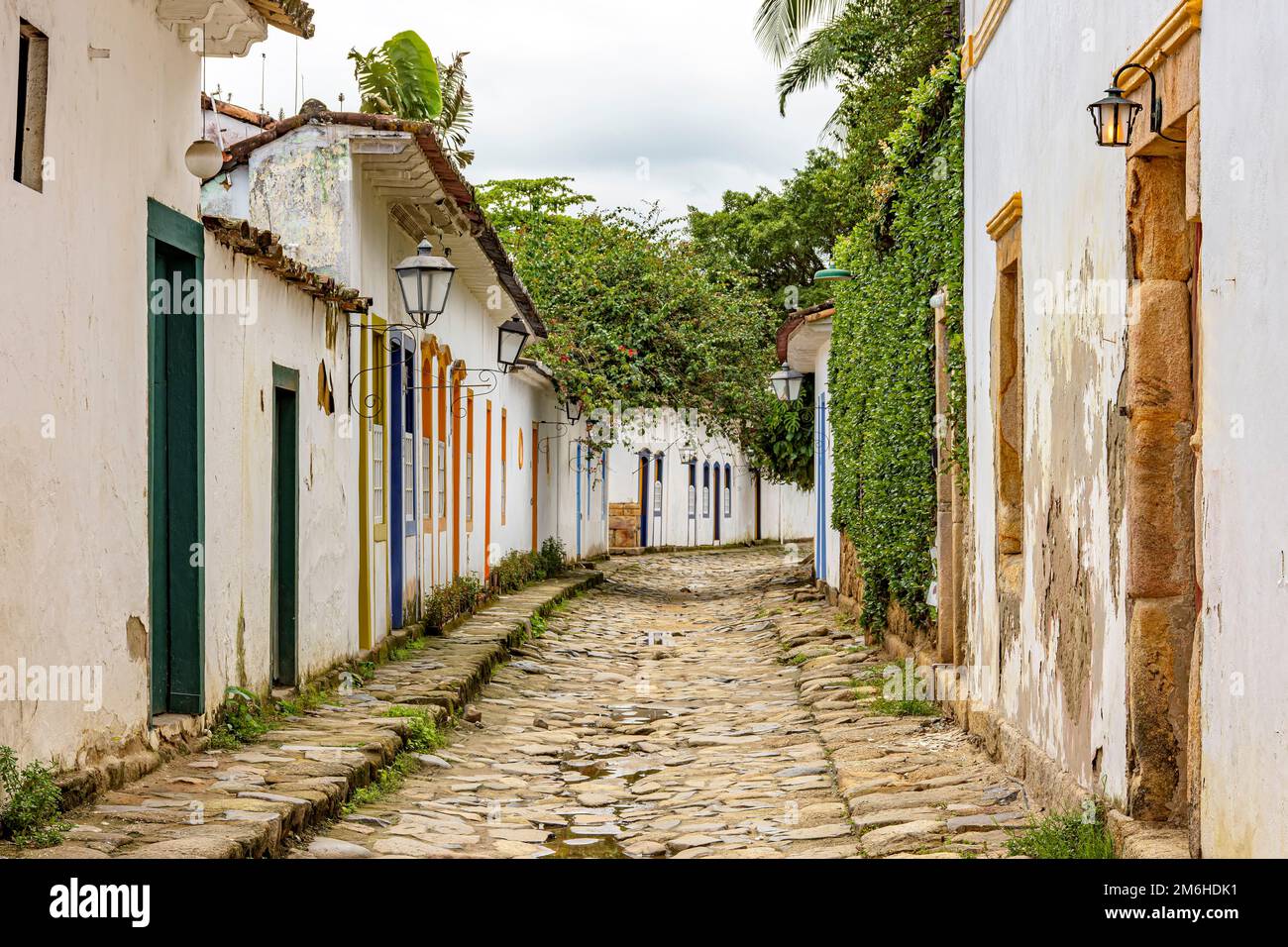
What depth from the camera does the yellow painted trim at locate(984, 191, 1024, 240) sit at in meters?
7.14

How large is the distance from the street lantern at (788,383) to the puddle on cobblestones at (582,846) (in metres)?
14.3

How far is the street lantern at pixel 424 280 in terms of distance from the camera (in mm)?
10500

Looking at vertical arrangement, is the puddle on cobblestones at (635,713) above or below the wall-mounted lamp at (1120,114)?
below

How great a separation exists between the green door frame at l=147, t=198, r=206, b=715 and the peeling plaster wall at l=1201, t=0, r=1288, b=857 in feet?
15.4

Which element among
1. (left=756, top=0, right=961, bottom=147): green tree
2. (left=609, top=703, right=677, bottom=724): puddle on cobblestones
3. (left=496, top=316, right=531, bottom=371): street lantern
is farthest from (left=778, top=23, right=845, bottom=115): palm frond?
(left=609, top=703, right=677, bottom=724): puddle on cobblestones

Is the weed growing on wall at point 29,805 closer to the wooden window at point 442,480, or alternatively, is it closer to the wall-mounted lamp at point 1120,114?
the wall-mounted lamp at point 1120,114

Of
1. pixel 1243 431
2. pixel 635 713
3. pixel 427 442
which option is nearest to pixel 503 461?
pixel 427 442

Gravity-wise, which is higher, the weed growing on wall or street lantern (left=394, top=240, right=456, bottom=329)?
street lantern (left=394, top=240, right=456, bottom=329)

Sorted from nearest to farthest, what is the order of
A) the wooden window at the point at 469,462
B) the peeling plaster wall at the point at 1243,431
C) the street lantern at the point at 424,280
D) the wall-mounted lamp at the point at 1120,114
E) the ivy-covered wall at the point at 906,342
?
the peeling plaster wall at the point at 1243,431, the wall-mounted lamp at the point at 1120,114, the ivy-covered wall at the point at 906,342, the street lantern at the point at 424,280, the wooden window at the point at 469,462

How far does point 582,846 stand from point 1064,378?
2911mm

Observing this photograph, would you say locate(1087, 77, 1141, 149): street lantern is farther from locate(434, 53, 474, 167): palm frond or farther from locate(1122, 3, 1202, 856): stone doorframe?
locate(434, 53, 474, 167): palm frond

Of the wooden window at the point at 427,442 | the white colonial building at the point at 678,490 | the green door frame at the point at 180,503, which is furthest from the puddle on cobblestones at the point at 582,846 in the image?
the white colonial building at the point at 678,490

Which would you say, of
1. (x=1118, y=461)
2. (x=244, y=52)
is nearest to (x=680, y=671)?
(x=244, y=52)
